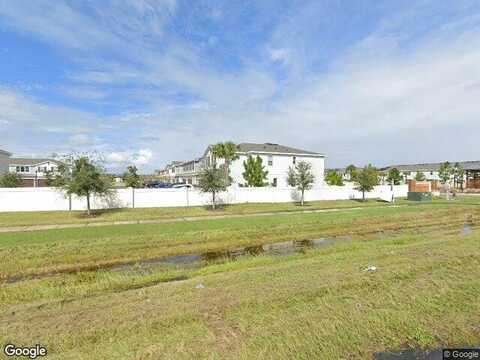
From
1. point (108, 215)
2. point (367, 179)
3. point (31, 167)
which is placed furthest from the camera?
point (31, 167)

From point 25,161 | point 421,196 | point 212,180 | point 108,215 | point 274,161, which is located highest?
point 25,161

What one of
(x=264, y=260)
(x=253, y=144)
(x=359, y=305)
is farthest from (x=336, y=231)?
(x=253, y=144)

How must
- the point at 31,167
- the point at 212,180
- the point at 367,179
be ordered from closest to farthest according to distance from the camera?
the point at 212,180 < the point at 367,179 < the point at 31,167

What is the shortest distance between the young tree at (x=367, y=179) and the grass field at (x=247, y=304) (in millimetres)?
22152

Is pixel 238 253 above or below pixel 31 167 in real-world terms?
below

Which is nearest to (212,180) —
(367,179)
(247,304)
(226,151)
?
(226,151)

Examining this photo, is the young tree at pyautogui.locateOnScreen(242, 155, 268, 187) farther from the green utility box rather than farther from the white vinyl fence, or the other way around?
the green utility box

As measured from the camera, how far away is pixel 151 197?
2358 centimetres

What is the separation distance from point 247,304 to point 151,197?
20286 millimetres

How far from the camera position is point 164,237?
1242 centimetres

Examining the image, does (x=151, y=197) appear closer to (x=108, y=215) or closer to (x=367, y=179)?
(x=108, y=215)

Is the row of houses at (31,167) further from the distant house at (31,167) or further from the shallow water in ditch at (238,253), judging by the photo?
the shallow water in ditch at (238,253)

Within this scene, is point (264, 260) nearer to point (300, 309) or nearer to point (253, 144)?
point (300, 309)

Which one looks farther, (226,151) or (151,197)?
(226,151)
